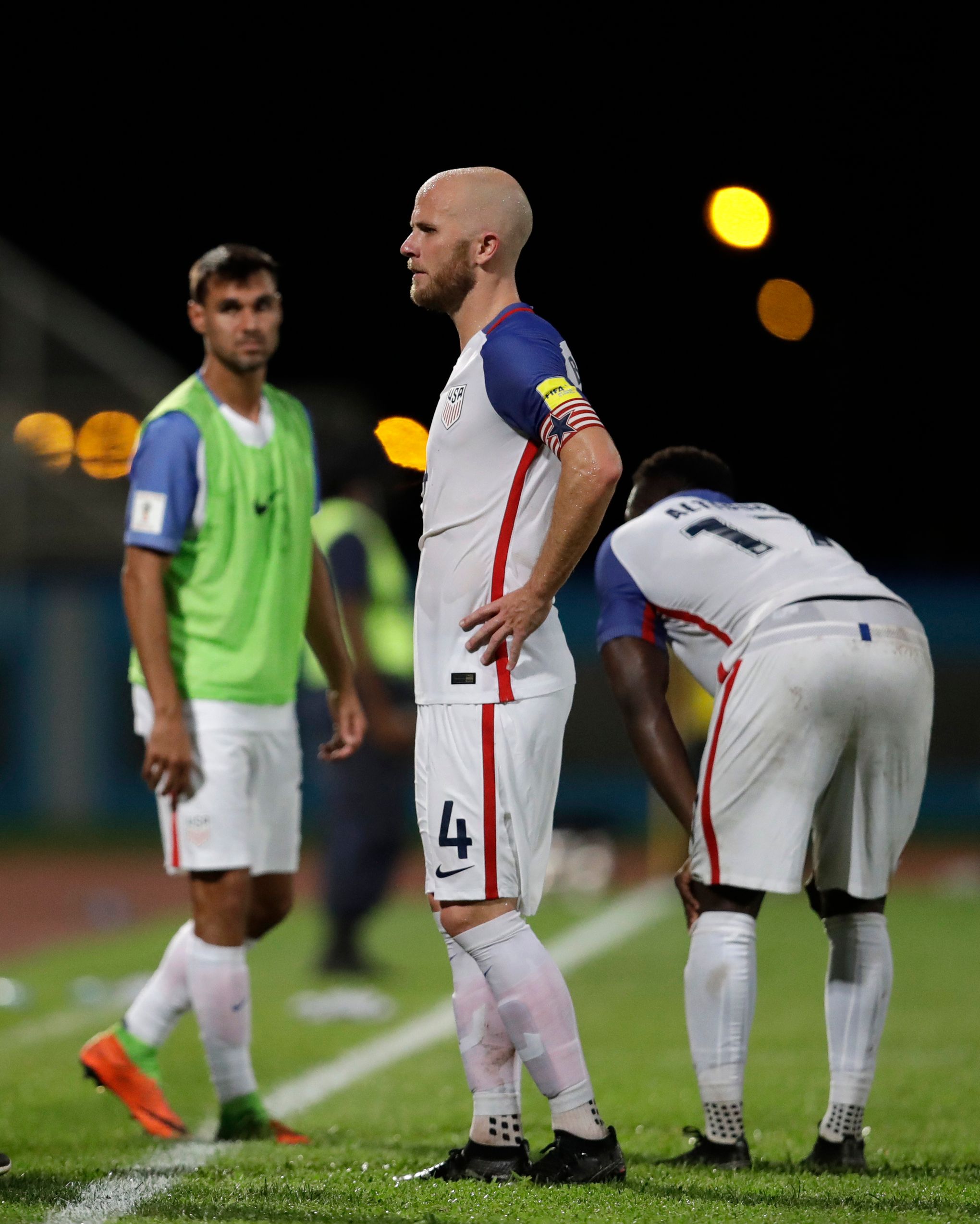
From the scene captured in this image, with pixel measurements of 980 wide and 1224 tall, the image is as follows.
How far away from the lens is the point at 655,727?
4.30 m

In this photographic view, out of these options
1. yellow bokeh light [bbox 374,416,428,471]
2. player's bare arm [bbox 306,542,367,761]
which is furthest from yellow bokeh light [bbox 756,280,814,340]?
player's bare arm [bbox 306,542,367,761]

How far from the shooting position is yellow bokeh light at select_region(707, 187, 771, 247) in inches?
309

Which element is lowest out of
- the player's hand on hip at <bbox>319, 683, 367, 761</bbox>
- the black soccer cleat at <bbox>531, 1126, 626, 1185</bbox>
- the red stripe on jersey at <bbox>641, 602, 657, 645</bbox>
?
the black soccer cleat at <bbox>531, 1126, 626, 1185</bbox>

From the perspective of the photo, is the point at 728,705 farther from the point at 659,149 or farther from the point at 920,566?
the point at 920,566

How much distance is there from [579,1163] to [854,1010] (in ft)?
3.04

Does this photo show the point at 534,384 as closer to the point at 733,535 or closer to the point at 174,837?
the point at 733,535

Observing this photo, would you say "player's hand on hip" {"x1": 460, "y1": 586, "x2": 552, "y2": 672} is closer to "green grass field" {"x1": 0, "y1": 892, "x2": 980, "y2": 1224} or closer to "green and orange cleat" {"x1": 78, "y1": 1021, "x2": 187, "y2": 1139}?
"green grass field" {"x1": 0, "y1": 892, "x2": 980, "y2": 1224}

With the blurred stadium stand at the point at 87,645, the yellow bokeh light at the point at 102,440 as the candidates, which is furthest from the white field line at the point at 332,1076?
the yellow bokeh light at the point at 102,440

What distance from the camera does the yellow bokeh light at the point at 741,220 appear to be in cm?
785

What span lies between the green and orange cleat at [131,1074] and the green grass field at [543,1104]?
0.31 ft

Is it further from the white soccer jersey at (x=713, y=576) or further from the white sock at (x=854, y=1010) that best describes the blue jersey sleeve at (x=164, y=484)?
the white sock at (x=854, y=1010)

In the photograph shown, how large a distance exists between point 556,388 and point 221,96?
24.9 metres

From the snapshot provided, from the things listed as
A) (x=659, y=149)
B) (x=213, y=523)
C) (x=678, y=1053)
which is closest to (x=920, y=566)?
(x=659, y=149)

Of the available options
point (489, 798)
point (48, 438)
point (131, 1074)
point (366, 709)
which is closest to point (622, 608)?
point (489, 798)
